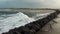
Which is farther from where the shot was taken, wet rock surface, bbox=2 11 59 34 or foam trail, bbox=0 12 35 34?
foam trail, bbox=0 12 35 34

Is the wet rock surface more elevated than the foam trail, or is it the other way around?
the foam trail

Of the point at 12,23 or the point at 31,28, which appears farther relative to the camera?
the point at 12,23

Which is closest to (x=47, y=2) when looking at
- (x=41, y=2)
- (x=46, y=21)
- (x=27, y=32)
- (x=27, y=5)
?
(x=41, y=2)

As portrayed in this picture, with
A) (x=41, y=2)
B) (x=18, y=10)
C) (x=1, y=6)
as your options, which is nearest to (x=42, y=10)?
(x=41, y=2)

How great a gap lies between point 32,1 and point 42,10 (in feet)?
0.32

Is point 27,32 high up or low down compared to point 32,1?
down

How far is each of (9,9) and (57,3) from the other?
0.35 meters

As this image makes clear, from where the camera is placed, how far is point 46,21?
2.00 feet

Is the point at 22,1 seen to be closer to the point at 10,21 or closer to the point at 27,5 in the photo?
the point at 27,5

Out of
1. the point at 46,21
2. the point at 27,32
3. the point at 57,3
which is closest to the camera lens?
the point at 27,32

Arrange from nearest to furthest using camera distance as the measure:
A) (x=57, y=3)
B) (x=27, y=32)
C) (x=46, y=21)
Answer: (x=27, y=32) → (x=46, y=21) → (x=57, y=3)

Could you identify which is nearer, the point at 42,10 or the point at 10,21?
the point at 10,21

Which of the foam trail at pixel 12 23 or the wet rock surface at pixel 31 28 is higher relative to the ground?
the foam trail at pixel 12 23

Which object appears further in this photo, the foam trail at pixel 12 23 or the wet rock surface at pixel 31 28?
the foam trail at pixel 12 23
